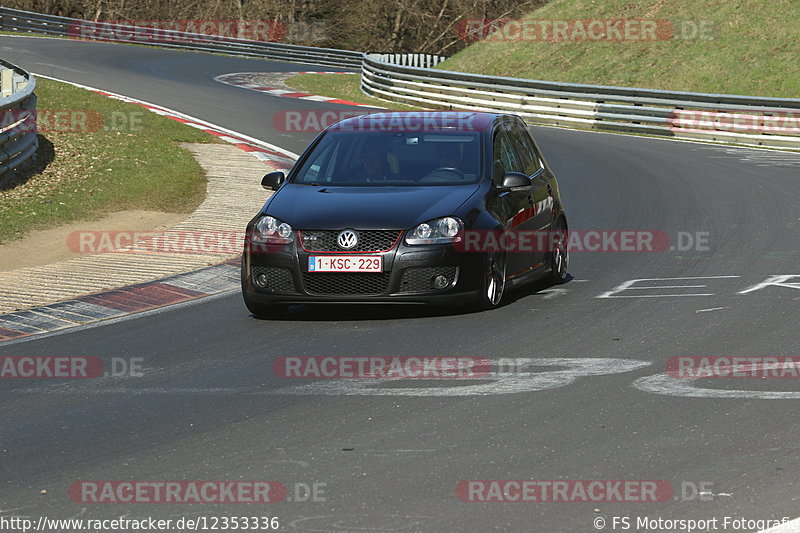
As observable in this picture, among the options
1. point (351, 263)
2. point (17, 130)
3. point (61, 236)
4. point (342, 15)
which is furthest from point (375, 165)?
point (342, 15)

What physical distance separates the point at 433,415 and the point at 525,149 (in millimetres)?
5541

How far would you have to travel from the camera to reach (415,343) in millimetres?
9336

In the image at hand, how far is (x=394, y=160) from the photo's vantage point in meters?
11.2

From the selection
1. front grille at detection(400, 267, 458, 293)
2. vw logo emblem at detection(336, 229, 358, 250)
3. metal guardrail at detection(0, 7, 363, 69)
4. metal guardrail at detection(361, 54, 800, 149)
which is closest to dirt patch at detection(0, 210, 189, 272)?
vw logo emblem at detection(336, 229, 358, 250)

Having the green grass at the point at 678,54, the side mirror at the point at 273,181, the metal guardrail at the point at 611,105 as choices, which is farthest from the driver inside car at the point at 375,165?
the green grass at the point at 678,54

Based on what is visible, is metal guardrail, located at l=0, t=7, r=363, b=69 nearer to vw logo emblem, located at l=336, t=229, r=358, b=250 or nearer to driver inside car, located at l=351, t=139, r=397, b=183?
driver inside car, located at l=351, t=139, r=397, b=183

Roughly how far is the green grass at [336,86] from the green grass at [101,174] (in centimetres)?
920

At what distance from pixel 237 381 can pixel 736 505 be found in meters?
3.71

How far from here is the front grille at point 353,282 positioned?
1002 cm

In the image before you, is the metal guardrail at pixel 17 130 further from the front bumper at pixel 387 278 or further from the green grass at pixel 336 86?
the green grass at pixel 336 86

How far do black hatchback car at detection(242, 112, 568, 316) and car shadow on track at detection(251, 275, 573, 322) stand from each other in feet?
0.64

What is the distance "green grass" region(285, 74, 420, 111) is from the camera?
3486 centimetres

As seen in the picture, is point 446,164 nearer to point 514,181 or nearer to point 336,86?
point 514,181

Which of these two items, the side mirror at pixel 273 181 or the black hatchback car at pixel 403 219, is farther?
the side mirror at pixel 273 181
